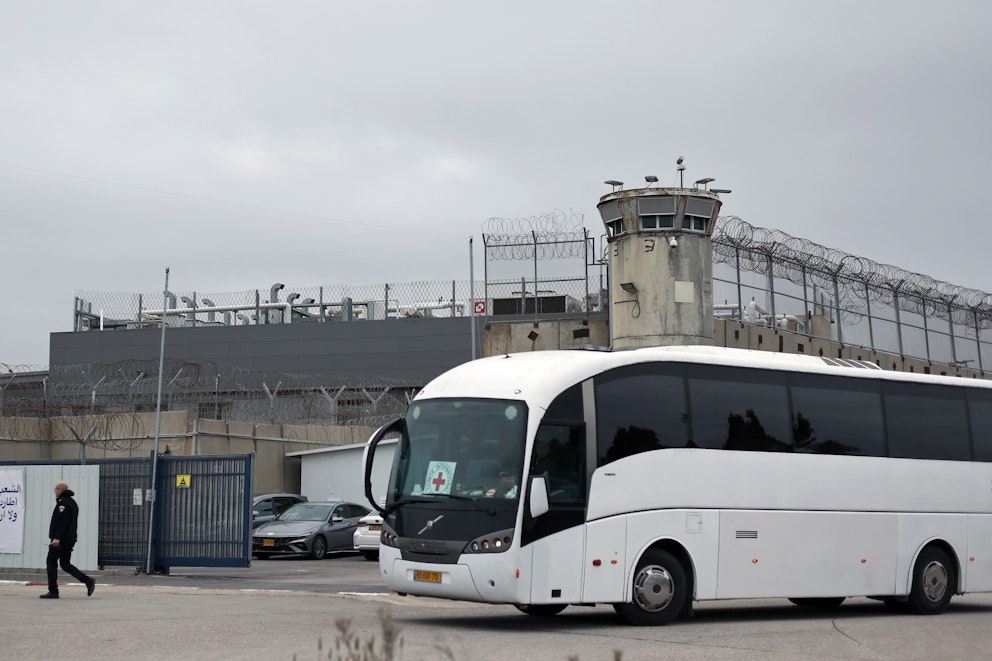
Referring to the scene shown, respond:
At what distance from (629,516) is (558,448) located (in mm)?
1094

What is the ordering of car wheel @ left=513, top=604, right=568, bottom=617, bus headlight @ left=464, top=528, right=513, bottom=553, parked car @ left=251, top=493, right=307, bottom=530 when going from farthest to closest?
1. parked car @ left=251, top=493, right=307, bottom=530
2. car wheel @ left=513, top=604, right=568, bottom=617
3. bus headlight @ left=464, top=528, right=513, bottom=553

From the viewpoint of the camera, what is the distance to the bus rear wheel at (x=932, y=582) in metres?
15.9

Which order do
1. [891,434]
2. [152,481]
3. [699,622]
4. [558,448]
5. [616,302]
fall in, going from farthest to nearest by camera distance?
1. [616,302]
2. [152,481]
3. [891,434]
4. [699,622]
5. [558,448]

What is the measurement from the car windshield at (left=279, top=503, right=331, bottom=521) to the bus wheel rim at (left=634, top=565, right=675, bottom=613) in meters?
16.5

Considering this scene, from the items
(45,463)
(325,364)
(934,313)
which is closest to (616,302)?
(45,463)

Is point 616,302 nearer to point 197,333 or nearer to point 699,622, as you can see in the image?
point 699,622

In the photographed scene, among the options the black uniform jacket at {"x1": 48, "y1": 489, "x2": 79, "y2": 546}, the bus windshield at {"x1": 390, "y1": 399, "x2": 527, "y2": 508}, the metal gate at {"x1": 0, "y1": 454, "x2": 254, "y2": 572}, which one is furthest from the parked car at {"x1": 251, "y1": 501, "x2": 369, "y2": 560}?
the bus windshield at {"x1": 390, "y1": 399, "x2": 527, "y2": 508}

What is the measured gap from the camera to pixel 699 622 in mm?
14062

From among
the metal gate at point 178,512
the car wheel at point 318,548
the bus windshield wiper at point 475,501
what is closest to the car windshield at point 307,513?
the car wheel at point 318,548

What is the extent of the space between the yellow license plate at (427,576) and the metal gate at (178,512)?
8910mm

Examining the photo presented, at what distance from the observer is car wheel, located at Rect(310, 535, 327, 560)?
92.0ft

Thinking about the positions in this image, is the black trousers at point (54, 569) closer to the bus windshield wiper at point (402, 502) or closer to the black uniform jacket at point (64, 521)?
the black uniform jacket at point (64, 521)

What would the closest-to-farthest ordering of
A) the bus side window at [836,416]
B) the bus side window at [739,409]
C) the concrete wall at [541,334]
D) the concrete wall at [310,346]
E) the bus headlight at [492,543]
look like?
the bus headlight at [492,543] < the bus side window at [739,409] < the bus side window at [836,416] < the concrete wall at [541,334] < the concrete wall at [310,346]

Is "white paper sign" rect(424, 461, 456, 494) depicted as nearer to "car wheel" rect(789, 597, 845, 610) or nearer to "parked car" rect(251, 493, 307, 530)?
"car wheel" rect(789, 597, 845, 610)
